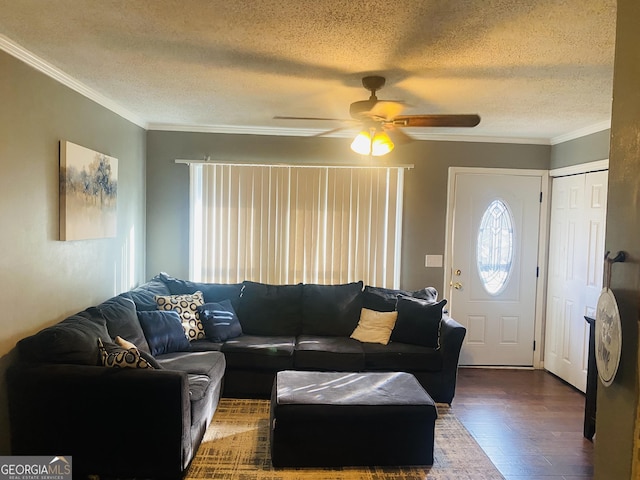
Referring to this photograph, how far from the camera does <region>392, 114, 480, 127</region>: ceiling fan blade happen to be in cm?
272

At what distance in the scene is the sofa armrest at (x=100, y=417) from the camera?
2484mm

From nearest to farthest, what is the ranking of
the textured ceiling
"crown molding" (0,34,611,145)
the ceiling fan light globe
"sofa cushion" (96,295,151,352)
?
the textured ceiling → the ceiling fan light globe → "sofa cushion" (96,295,151,352) → "crown molding" (0,34,611,145)

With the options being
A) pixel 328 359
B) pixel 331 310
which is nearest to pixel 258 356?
pixel 328 359

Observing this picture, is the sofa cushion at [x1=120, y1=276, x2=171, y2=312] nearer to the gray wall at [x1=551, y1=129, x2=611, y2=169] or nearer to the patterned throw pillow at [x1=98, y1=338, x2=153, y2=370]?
the patterned throw pillow at [x1=98, y1=338, x2=153, y2=370]

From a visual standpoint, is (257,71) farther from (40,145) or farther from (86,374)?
(86,374)

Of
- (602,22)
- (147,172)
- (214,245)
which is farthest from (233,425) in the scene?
(602,22)

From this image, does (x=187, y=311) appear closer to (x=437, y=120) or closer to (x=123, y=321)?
(x=123, y=321)

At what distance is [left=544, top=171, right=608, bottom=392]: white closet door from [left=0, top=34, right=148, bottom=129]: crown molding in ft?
13.6

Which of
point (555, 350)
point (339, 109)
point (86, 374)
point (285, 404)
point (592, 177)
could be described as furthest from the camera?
point (555, 350)

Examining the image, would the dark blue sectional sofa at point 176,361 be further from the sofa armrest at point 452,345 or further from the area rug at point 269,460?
the area rug at point 269,460

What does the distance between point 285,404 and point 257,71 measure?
6.55 feet

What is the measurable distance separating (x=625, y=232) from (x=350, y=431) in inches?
78.7

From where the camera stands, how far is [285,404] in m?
2.76

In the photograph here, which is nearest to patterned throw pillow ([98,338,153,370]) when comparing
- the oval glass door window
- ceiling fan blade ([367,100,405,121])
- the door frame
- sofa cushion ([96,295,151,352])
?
sofa cushion ([96,295,151,352])
